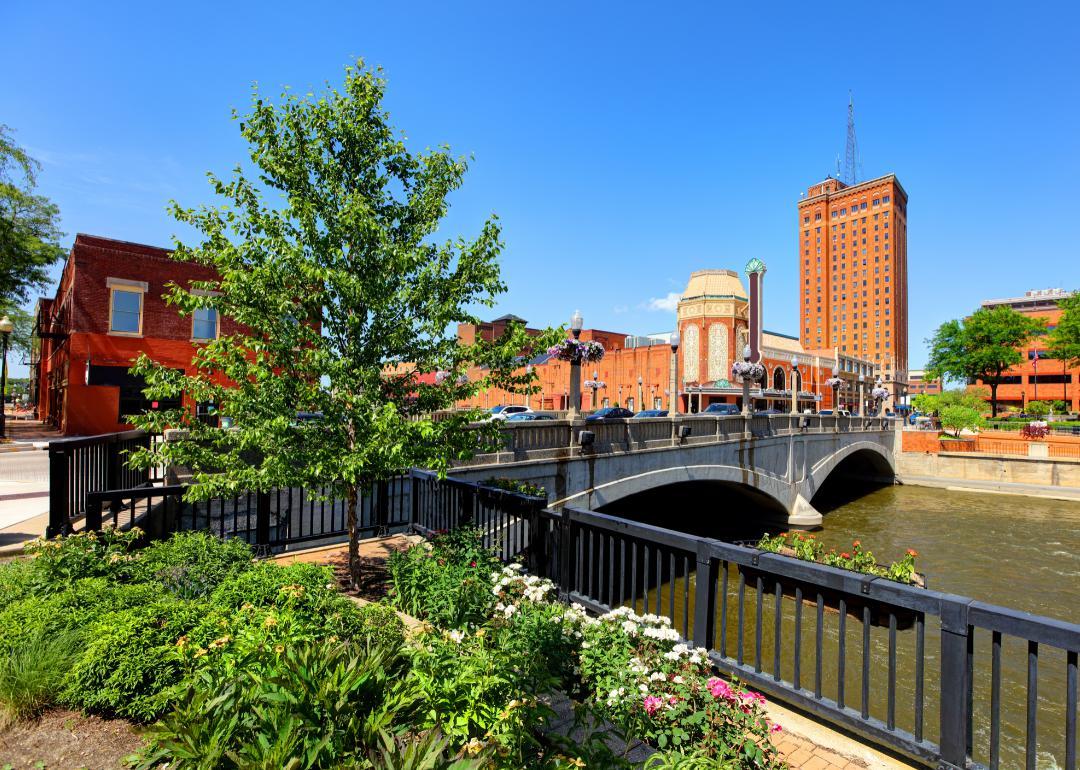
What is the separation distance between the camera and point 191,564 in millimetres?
5637

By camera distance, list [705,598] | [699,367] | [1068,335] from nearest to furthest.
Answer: [705,598] → [1068,335] → [699,367]

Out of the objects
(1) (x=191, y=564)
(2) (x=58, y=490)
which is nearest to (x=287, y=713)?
(1) (x=191, y=564)

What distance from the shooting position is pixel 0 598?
4.85 m

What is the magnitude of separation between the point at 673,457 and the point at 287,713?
1725 centimetres

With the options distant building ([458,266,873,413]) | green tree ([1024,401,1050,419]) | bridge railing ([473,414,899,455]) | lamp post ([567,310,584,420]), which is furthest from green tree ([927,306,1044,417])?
lamp post ([567,310,584,420])

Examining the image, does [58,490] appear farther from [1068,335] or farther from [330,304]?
[1068,335]

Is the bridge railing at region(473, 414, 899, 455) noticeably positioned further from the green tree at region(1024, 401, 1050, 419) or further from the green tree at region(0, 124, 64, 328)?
the green tree at region(1024, 401, 1050, 419)

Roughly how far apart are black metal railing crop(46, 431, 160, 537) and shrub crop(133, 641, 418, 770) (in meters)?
3.82

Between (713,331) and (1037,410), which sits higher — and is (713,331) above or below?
above

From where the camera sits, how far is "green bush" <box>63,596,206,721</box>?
138 inches

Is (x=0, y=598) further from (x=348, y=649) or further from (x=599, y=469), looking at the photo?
(x=599, y=469)

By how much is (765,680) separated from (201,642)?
4.47m

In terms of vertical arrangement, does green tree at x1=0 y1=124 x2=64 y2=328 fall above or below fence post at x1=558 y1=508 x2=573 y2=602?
above

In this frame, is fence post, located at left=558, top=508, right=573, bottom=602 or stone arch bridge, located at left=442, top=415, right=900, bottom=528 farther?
stone arch bridge, located at left=442, top=415, right=900, bottom=528
